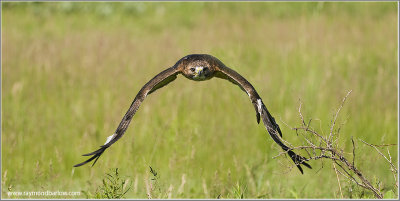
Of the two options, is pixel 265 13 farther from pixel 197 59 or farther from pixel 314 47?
pixel 197 59

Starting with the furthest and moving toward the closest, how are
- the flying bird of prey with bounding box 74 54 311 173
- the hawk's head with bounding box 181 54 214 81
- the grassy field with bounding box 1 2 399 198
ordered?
the grassy field with bounding box 1 2 399 198, the hawk's head with bounding box 181 54 214 81, the flying bird of prey with bounding box 74 54 311 173

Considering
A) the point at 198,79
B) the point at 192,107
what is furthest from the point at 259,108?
the point at 192,107

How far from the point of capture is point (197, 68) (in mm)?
3906

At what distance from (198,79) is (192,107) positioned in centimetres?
314

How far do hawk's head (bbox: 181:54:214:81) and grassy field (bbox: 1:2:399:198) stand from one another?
56 cm

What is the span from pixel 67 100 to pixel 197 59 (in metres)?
3.78

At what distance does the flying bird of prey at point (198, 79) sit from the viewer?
11.6 feet

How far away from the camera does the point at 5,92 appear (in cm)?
742

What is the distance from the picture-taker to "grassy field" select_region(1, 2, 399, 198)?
5410mm

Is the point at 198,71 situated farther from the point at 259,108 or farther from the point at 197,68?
the point at 259,108

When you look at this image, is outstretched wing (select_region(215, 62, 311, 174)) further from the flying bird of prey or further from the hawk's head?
the hawk's head

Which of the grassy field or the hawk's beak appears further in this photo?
the grassy field

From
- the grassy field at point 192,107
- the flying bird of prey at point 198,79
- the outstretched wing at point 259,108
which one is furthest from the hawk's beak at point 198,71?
the grassy field at point 192,107

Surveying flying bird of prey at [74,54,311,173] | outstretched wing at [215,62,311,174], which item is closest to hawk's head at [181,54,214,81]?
flying bird of prey at [74,54,311,173]
